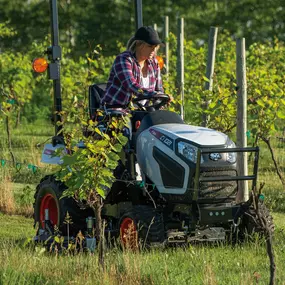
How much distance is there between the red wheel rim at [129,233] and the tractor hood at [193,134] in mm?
755

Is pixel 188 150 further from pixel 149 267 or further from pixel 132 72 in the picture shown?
pixel 149 267

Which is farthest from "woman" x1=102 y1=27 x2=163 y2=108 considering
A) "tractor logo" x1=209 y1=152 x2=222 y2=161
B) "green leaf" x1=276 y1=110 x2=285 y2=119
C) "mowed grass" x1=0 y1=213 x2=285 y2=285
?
"green leaf" x1=276 y1=110 x2=285 y2=119

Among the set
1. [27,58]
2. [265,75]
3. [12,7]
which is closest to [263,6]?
[12,7]

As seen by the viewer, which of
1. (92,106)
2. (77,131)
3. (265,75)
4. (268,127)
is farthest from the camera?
(265,75)

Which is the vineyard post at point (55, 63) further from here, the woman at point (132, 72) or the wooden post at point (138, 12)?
the wooden post at point (138, 12)

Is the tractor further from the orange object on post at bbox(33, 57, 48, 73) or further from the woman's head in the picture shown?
the orange object on post at bbox(33, 57, 48, 73)

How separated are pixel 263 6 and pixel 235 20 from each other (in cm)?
115

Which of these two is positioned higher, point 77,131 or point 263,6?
point 263,6

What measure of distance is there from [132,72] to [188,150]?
1.06m

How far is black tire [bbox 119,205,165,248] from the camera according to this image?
7.52 meters

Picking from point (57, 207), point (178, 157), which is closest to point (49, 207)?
point (57, 207)

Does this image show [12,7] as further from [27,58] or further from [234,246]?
[234,246]

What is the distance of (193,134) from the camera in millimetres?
7734

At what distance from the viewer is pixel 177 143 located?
25.1 ft
